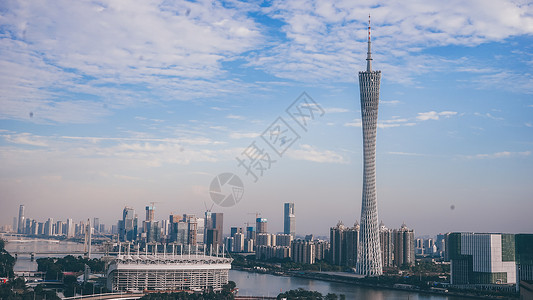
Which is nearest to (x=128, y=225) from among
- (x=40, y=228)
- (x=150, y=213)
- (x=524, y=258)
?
(x=150, y=213)

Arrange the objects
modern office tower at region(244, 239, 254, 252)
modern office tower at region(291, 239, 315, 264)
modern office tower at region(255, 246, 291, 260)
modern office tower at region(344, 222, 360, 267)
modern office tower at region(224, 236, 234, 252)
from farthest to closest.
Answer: modern office tower at region(224, 236, 234, 252) → modern office tower at region(244, 239, 254, 252) → modern office tower at region(255, 246, 291, 260) → modern office tower at region(291, 239, 315, 264) → modern office tower at region(344, 222, 360, 267)

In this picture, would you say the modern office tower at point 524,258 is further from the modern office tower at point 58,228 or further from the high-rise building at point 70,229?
the modern office tower at point 58,228

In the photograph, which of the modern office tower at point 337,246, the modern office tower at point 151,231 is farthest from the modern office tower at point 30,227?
the modern office tower at point 337,246

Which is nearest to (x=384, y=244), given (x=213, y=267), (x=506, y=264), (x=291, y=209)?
(x=506, y=264)

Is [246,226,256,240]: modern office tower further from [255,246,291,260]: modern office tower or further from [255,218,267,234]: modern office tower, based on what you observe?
[255,246,291,260]: modern office tower

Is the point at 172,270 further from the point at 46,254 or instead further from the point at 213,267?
the point at 46,254

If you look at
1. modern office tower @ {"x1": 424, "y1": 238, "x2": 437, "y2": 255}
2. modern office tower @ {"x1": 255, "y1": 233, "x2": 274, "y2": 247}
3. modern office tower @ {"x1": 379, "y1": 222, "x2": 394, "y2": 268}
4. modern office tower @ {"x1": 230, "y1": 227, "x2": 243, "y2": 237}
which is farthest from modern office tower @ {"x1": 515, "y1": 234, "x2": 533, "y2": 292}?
modern office tower @ {"x1": 230, "y1": 227, "x2": 243, "y2": 237}
